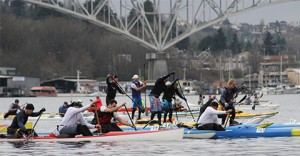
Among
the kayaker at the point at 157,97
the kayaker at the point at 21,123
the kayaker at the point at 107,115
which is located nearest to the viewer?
the kayaker at the point at 21,123

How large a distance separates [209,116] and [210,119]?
0.13m

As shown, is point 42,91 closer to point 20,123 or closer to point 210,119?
point 210,119

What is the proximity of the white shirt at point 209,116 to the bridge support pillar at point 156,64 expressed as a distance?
94.8 m

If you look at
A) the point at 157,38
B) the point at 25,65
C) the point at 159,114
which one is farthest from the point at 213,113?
the point at 25,65

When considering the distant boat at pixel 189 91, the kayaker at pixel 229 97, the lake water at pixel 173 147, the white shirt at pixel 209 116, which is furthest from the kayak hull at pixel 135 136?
the distant boat at pixel 189 91

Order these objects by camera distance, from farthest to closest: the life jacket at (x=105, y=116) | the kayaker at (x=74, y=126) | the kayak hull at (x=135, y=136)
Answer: the life jacket at (x=105, y=116)
the kayak hull at (x=135, y=136)
the kayaker at (x=74, y=126)

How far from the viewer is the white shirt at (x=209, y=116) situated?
89.9 ft

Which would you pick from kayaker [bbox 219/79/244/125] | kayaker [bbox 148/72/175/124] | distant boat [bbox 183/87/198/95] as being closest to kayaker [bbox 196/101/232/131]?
kayaker [bbox 219/79/244/125]

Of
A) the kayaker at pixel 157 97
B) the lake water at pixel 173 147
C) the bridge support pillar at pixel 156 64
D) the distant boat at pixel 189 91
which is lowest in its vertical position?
the distant boat at pixel 189 91

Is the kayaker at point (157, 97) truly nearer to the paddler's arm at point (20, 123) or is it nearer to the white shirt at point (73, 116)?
the white shirt at point (73, 116)

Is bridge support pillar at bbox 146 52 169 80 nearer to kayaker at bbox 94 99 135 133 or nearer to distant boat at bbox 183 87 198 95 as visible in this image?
distant boat at bbox 183 87 198 95

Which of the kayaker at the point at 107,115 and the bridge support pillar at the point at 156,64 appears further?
the bridge support pillar at the point at 156,64

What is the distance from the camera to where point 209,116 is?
27688 mm

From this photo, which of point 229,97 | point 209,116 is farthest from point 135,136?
point 229,97
